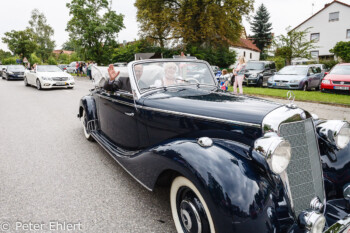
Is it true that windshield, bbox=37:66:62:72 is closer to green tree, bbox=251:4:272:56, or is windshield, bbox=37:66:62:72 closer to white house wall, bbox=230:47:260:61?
white house wall, bbox=230:47:260:61

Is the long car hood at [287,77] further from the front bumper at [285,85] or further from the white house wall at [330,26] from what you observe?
the white house wall at [330,26]

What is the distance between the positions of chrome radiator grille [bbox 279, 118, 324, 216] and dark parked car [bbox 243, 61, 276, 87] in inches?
513

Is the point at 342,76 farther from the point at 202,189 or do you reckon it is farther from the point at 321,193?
the point at 202,189

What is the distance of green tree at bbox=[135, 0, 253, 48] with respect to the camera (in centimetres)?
2409

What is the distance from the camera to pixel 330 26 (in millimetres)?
34656

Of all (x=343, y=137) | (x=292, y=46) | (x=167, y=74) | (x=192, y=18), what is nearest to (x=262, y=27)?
(x=292, y=46)

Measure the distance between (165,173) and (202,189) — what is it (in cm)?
57

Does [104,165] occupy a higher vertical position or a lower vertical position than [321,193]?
lower

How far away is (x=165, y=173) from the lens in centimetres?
228

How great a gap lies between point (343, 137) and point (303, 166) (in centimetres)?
73

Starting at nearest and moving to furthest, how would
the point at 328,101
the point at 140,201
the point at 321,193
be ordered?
the point at 321,193, the point at 140,201, the point at 328,101

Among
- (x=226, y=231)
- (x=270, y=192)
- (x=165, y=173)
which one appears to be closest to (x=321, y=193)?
(x=270, y=192)

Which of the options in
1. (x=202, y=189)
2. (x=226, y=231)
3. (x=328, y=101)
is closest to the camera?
(x=226, y=231)

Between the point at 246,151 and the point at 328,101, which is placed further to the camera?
the point at 328,101
